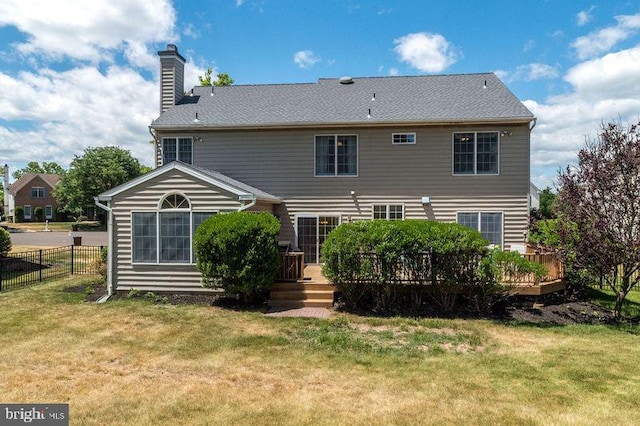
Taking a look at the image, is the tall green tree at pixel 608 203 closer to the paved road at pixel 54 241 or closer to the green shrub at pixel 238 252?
the green shrub at pixel 238 252

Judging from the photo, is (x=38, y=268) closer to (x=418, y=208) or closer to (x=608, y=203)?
(x=418, y=208)

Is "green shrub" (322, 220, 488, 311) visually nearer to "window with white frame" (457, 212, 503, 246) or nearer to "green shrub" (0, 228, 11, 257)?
"window with white frame" (457, 212, 503, 246)

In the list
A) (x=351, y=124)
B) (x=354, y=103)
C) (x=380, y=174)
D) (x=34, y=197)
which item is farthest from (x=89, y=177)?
(x=380, y=174)

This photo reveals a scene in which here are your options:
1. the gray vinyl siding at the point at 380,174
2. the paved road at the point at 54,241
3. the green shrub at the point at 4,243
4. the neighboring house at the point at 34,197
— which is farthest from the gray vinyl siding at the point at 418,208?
the neighboring house at the point at 34,197

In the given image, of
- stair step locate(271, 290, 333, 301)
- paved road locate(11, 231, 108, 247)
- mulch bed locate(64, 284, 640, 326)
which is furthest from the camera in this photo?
paved road locate(11, 231, 108, 247)

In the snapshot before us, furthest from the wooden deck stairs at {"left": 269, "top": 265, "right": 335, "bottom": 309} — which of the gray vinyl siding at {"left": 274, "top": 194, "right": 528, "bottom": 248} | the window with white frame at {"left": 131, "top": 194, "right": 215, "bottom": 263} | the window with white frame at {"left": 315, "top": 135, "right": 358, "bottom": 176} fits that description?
the window with white frame at {"left": 315, "top": 135, "right": 358, "bottom": 176}

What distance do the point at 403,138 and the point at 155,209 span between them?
818 centimetres

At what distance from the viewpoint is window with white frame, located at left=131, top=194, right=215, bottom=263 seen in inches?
393

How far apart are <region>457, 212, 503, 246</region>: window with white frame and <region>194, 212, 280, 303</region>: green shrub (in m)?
6.96

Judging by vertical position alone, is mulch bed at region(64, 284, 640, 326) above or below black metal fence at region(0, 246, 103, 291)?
below

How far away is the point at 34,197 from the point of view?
51.7m

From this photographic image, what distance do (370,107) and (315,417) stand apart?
11200 millimetres

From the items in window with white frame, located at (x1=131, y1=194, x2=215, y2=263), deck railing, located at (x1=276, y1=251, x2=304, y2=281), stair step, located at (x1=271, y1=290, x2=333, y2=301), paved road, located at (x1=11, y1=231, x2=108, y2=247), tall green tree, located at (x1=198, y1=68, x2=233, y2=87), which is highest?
tall green tree, located at (x1=198, y1=68, x2=233, y2=87)

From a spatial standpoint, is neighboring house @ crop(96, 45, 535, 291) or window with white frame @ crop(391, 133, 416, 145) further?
window with white frame @ crop(391, 133, 416, 145)
